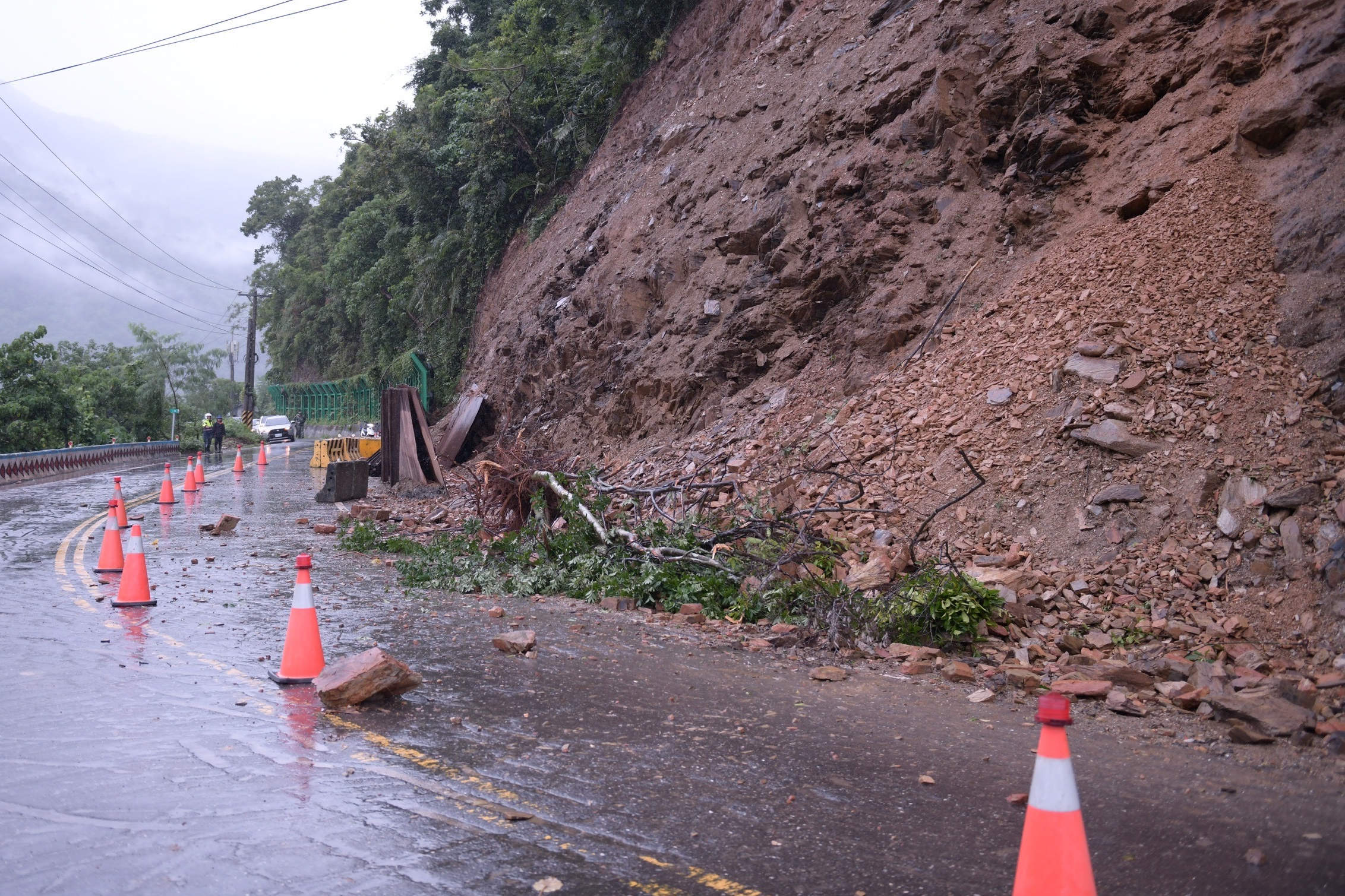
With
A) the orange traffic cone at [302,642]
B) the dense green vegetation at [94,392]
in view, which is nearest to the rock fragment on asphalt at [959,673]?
the orange traffic cone at [302,642]

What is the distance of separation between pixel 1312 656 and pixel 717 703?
146 inches

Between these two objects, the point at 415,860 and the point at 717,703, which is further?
the point at 717,703

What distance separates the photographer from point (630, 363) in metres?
15.6

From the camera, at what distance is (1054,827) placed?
2523mm

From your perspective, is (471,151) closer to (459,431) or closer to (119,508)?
(459,431)

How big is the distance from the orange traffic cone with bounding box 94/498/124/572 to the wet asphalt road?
3.15 m

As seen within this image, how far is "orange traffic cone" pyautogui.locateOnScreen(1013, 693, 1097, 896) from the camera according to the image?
2469mm

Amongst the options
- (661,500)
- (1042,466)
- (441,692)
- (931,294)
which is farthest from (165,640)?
(931,294)

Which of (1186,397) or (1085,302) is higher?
(1085,302)

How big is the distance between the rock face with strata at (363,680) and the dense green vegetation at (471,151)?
65.0 ft

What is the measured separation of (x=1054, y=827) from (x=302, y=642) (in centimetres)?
496

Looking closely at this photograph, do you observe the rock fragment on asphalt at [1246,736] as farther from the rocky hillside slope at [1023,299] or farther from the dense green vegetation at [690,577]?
the dense green vegetation at [690,577]

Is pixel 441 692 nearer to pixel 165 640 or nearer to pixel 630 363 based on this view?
pixel 165 640

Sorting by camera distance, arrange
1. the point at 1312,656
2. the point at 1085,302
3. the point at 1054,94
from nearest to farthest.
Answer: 1. the point at 1312,656
2. the point at 1085,302
3. the point at 1054,94
